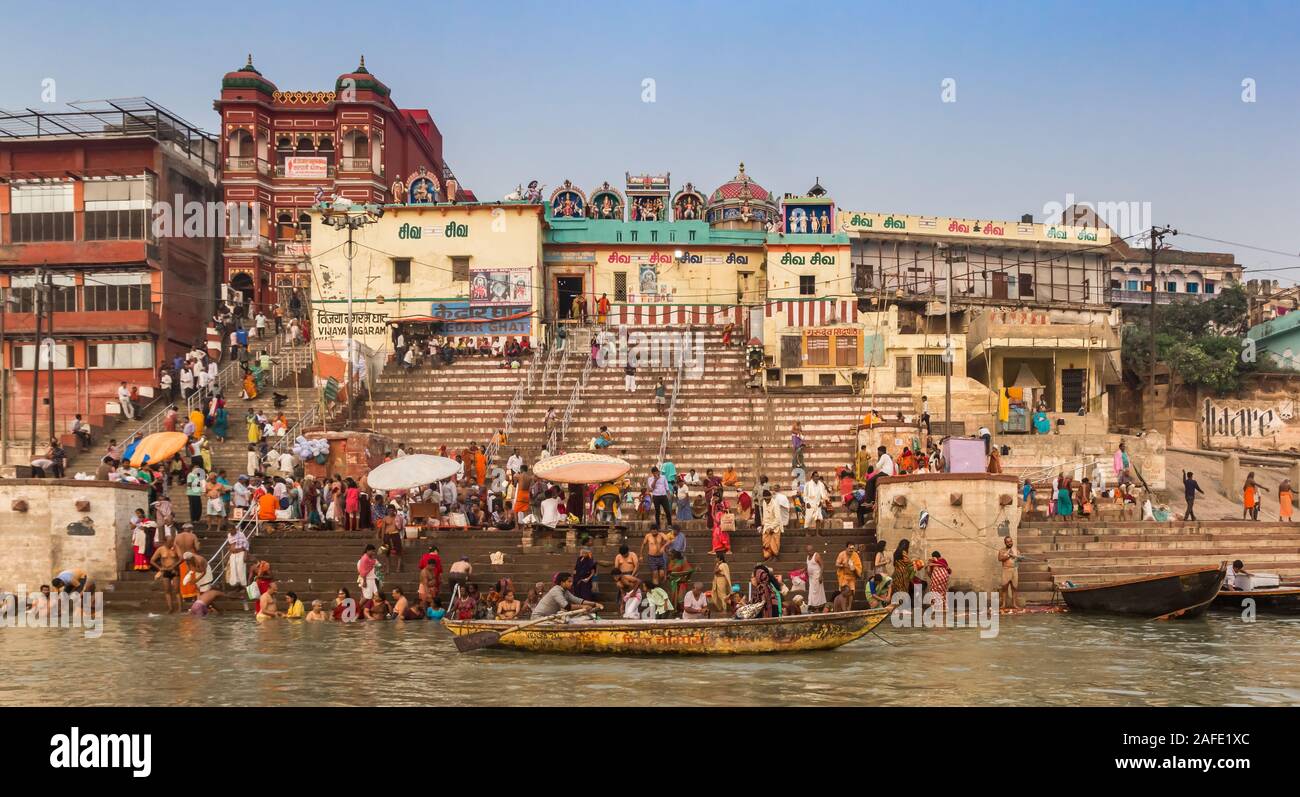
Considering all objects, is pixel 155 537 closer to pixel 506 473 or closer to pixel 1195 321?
pixel 506 473

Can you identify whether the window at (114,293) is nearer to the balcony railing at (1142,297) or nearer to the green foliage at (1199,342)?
the green foliage at (1199,342)

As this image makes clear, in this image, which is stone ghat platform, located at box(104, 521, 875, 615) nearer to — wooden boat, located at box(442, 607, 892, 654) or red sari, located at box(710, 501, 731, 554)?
red sari, located at box(710, 501, 731, 554)

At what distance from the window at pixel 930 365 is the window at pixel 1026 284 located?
11.5 metres

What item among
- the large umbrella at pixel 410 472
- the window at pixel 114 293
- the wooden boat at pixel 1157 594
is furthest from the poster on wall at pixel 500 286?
the wooden boat at pixel 1157 594

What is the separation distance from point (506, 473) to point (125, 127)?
2268 cm

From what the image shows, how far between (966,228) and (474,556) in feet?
103

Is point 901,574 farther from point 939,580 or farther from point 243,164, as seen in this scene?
point 243,164

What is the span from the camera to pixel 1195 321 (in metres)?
51.4

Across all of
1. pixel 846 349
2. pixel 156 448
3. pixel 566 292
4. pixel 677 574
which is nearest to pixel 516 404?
pixel 566 292

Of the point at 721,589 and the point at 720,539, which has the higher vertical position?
the point at 720,539

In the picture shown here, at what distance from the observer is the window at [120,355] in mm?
41938

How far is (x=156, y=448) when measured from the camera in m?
25.7

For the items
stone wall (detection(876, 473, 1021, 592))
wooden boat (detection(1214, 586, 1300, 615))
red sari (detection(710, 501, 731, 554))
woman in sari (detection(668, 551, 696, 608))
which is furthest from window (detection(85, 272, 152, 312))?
wooden boat (detection(1214, 586, 1300, 615))
